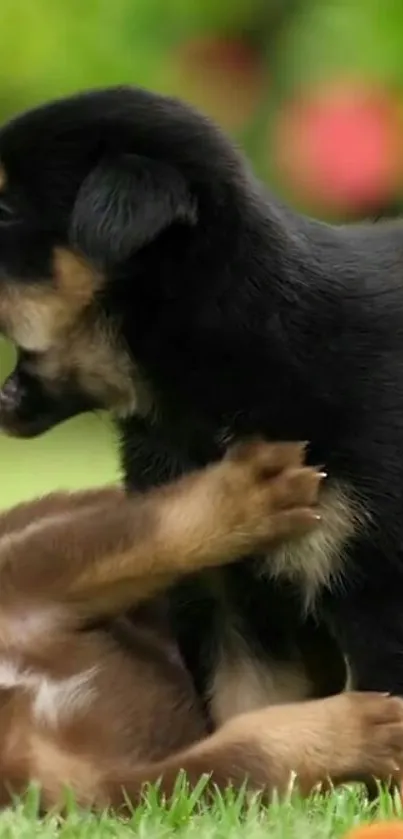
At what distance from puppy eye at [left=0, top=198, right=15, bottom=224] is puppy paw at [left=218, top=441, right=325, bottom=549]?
45cm

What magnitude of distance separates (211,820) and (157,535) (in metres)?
0.41

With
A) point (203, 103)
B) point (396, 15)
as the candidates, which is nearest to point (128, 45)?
point (203, 103)

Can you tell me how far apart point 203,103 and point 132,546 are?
18.4ft

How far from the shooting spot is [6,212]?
2342 millimetres

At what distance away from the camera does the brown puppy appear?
6.50 feet

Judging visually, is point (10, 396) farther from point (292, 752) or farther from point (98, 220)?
point (292, 752)

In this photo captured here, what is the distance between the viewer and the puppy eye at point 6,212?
234 centimetres

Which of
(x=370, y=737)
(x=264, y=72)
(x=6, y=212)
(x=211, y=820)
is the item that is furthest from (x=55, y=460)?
(x=211, y=820)

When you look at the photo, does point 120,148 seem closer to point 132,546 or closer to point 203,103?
point 132,546

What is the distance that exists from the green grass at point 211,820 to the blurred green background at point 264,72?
525cm

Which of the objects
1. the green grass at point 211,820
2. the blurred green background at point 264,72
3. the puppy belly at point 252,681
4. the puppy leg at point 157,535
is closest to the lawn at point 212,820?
the green grass at point 211,820

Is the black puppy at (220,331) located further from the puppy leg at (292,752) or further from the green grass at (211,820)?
the green grass at (211,820)

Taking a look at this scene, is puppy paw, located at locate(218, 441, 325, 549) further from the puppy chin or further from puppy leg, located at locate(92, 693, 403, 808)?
the puppy chin

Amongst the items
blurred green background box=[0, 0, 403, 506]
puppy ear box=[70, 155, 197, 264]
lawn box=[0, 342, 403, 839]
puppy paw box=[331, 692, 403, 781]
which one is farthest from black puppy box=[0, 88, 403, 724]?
blurred green background box=[0, 0, 403, 506]
